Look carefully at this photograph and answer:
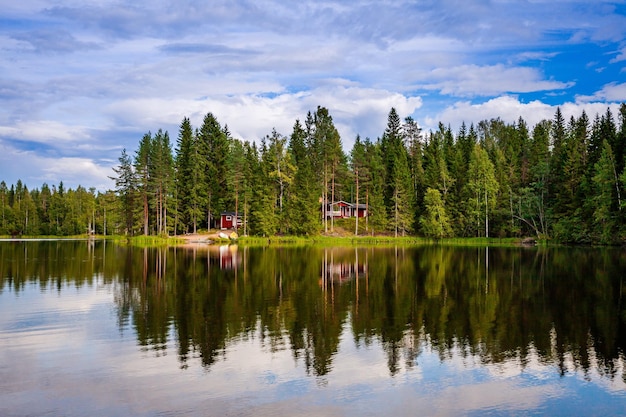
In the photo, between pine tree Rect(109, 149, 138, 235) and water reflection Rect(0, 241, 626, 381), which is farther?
pine tree Rect(109, 149, 138, 235)

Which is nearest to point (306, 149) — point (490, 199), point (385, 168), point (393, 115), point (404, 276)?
point (385, 168)

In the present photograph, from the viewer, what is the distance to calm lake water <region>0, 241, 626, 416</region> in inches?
418

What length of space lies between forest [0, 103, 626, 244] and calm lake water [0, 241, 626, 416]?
53.1 metres

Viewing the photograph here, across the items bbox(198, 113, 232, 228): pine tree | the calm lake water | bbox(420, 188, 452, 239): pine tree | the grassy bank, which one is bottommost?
the calm lake water

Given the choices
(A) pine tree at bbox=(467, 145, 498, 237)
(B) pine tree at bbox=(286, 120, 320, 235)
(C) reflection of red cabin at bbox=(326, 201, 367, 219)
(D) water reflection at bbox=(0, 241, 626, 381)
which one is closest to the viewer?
(D) water reflection at bbox=(0, 241, 626, 381)

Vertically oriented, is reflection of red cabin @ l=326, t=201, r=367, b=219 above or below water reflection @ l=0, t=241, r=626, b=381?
above

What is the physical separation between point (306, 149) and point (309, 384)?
3516 inches

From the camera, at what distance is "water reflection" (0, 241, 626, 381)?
14.3m

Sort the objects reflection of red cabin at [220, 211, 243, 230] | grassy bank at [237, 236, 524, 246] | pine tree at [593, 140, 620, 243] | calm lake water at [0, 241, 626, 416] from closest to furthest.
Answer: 1. calm lake water at [0, 241, 626, 416]
2. pine tree at [593, 140, 620, 243]
3. grassy bank at [237, 236, 524, 246]
4. reflection of red cabin at [220, 211, 243, 230]

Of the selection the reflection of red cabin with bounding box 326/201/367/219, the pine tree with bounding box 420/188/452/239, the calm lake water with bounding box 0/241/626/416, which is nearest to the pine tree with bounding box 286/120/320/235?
the reflection of red cabin with bounding box 326/201/367/219

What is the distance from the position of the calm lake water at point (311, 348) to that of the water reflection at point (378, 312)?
9 centimetres

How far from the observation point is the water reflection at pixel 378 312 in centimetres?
1430

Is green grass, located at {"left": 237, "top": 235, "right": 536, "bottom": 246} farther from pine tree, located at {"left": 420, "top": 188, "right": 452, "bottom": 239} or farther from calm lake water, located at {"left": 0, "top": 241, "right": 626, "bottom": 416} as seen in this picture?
calm lake water, located at {"left": 0, "top": 241, "right": 626, "bottom": 416}

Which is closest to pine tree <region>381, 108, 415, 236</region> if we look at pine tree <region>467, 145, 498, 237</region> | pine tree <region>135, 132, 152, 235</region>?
pine tree <region>467, 145, 498, 237</region>
